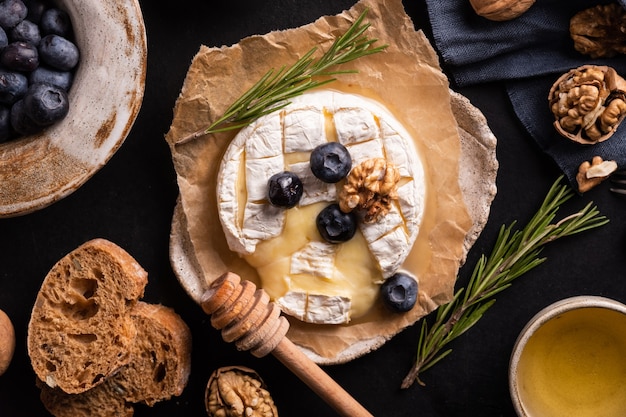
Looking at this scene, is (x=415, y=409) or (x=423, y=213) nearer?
(x=423, y=213)

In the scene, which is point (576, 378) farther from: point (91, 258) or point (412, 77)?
point (91, 258)

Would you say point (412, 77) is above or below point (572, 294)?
above

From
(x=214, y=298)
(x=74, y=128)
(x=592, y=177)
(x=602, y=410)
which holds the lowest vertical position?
(x=602, y=410)

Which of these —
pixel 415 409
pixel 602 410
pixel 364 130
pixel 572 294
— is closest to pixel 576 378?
pixel 602 410

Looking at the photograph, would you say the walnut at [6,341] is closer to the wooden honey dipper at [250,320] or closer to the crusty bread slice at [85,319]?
the crusty bread slice at [85,319]

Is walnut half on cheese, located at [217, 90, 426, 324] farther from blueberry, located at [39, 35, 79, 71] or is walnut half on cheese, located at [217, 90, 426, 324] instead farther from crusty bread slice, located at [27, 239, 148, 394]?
blueberry, located at [39, 35, 79, 71]

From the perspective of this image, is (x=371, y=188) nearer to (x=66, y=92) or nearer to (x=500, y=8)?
(x=500, y=8)

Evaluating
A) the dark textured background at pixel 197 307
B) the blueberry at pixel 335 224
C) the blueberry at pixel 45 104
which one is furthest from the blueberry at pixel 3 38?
the blueberry at pixel 335 224
